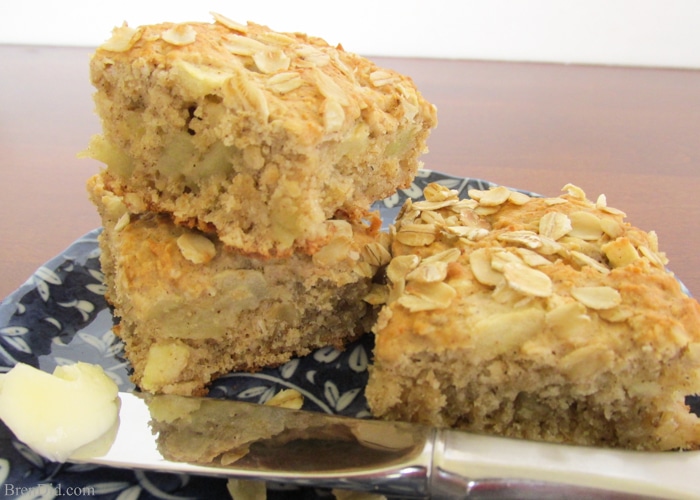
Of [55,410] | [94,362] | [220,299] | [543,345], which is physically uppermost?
[543,345]

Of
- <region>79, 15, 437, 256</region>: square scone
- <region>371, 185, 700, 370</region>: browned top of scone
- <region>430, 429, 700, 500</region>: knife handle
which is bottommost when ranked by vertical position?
<region>430, 429, 700, 500</region>: knife handle

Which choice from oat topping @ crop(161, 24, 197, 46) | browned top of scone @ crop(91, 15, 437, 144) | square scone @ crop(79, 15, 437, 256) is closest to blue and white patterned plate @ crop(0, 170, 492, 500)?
square scone @ crop(79, 15, 437, 256)

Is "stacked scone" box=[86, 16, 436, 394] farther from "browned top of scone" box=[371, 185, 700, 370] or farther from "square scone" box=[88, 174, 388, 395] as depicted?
"browned top of scone" box=[371, 185, 700, 370]

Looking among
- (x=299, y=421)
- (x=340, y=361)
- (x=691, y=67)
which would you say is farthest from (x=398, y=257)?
(x=691, y=67)

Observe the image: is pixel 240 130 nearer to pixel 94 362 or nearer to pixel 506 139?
pixel 94 362

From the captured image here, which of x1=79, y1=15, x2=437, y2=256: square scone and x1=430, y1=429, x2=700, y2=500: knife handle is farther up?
x1=79, y1=15, x2=437, y2=256: square scone

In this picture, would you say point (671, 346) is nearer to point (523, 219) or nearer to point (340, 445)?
point (523, 219)

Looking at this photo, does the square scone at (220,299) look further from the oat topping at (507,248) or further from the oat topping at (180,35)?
the oat topping at (180,35)

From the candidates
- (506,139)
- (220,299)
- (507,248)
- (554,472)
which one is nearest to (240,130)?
(220,299)
